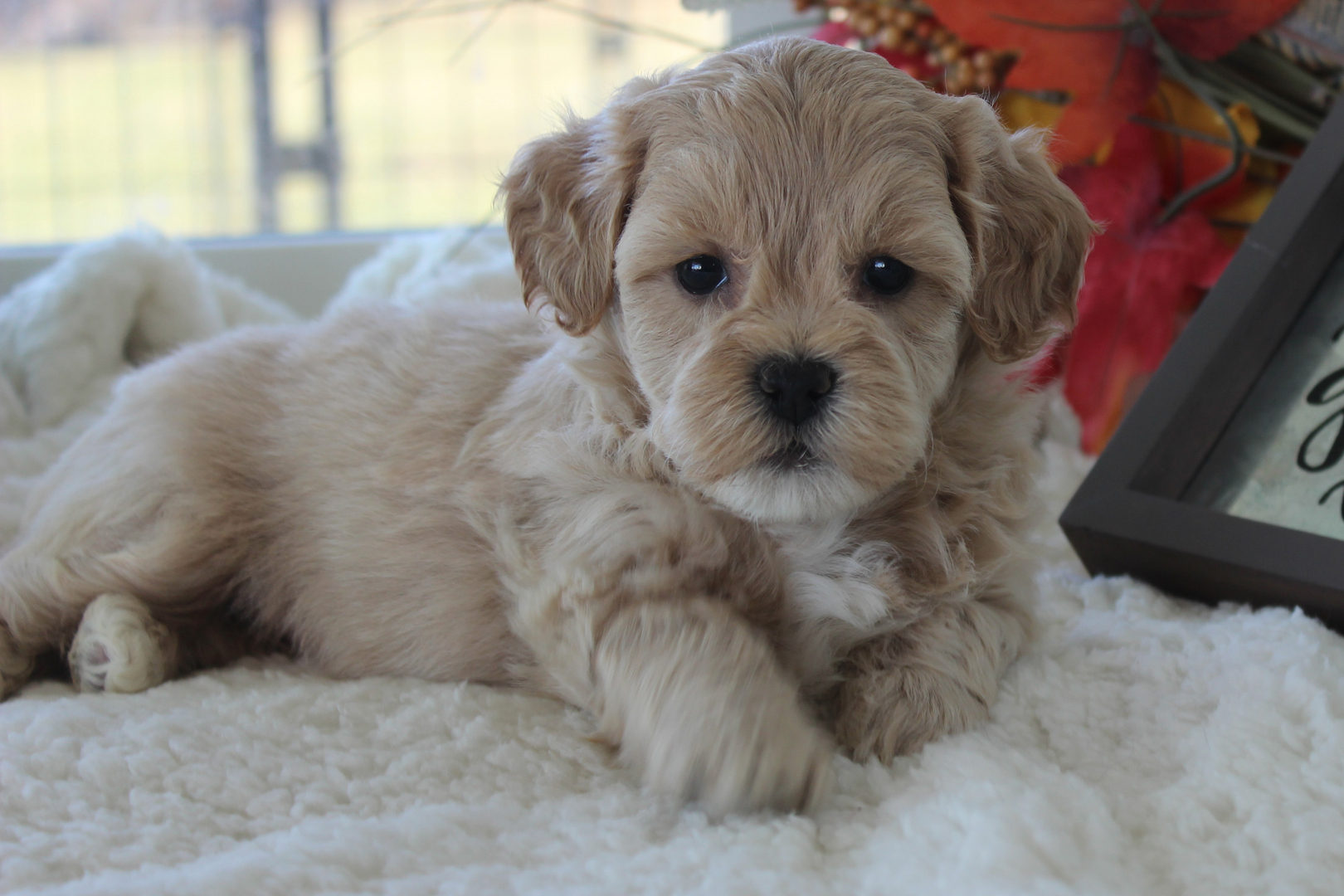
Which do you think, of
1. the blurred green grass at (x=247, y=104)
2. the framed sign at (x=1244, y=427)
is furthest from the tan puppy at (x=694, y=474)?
the blurred green grass at (x=247, y=104)

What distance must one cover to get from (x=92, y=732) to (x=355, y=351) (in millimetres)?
690

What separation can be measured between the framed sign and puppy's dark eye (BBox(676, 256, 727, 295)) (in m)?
0.66

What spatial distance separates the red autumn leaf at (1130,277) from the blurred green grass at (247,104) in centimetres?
130

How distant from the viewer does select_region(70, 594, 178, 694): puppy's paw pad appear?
1.45 metres

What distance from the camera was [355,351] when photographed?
1.72m

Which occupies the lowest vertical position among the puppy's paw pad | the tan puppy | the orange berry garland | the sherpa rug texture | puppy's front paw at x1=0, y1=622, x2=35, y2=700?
puppy's front paw at x1=0, y1=622, x2=35, y2=700

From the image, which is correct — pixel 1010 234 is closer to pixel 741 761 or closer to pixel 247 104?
→ pixel 741 761

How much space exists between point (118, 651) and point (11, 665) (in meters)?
0.21

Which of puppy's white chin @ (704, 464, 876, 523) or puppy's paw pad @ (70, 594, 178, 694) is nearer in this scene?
puppy's white chin @ (704, 464, 876, 523)

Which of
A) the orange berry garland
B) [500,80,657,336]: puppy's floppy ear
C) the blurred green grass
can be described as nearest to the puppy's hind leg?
[500,80,657,336]: puppy's floppy ear

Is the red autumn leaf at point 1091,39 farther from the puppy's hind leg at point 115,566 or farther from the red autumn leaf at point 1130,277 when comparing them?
the puppy's hind leg at point 115,566

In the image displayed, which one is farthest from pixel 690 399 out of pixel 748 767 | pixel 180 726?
pixel 180 726

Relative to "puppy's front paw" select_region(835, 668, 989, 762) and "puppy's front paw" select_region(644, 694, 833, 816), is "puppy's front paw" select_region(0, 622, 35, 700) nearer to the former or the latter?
"puppy's front paw" select_region(644, 694, 833, 816)

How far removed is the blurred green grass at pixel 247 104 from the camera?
9.82ft
